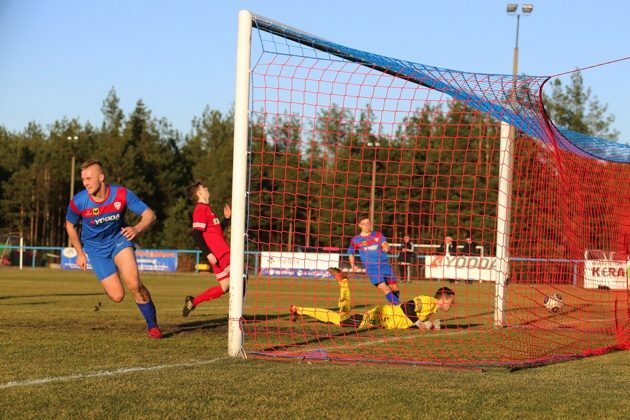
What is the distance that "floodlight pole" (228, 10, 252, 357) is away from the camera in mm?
8617

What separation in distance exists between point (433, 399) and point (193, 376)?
→ 1.91m

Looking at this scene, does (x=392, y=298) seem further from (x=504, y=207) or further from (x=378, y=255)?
(x=504, y=207)

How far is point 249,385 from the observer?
248 inches

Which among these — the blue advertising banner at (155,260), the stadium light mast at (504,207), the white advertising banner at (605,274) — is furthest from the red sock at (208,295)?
the blue advertising banner at (155,260)

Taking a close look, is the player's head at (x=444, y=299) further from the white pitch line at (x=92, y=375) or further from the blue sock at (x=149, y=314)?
the white pitch line at (x=92, y=375)

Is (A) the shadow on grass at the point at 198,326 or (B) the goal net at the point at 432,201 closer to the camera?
(B) the goal net at the point at 432,201

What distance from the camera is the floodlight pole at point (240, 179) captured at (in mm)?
8617

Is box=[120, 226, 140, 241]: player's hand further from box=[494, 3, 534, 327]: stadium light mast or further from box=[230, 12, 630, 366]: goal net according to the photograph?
box=[494, 3, 534, 327]: stadium light mast

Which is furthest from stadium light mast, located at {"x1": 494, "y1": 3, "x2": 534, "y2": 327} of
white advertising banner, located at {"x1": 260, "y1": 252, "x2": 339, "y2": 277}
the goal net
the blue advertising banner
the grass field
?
the blue advertising banner

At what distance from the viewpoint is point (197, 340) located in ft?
31.8

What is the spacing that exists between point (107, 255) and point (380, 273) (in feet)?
14.7

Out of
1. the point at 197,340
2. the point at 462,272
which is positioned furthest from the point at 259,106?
the point at 462,272

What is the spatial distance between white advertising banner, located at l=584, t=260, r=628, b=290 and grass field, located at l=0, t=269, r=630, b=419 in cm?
426

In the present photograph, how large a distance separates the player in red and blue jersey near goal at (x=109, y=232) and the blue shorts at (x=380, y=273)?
13.8 feet
